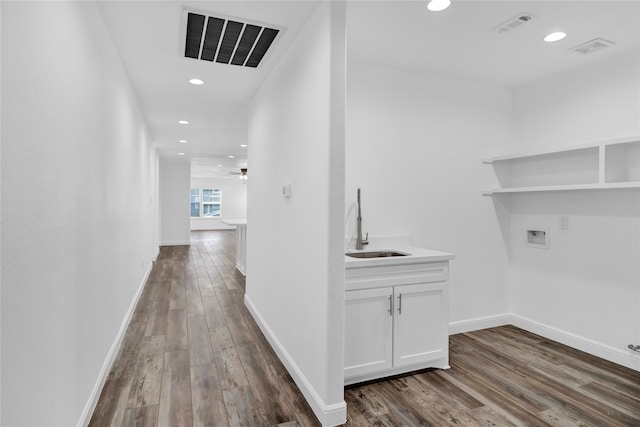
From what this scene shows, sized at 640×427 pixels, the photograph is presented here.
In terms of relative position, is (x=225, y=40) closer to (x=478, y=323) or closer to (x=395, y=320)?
(x=395, y=320)

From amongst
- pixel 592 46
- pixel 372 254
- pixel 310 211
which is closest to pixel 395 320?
pixel 372 254

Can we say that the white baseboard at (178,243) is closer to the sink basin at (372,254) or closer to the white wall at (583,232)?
the sink basin at (372,254)

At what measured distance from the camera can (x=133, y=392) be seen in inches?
92.3

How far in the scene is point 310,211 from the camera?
7.44ft

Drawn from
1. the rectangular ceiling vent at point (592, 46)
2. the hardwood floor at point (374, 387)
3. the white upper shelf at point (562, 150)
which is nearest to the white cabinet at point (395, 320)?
the hardwood floor at point (374, 387)

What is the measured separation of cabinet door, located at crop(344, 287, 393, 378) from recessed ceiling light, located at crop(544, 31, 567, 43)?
2163 millimetres

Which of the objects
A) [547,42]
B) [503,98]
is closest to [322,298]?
[547,42]

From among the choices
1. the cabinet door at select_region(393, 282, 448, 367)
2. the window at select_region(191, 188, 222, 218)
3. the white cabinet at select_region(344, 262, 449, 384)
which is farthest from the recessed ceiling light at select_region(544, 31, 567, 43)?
the window at select_region(191, 188, 222, 218)

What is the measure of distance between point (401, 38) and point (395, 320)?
2039 mm

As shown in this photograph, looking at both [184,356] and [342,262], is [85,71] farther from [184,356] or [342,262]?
[184,356]

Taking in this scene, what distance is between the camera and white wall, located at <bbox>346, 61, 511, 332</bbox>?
3066mm

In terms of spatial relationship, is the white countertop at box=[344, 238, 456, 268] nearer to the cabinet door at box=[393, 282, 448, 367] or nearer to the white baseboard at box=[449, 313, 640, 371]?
the cabinet door at box=[393, 282, 448, 367]

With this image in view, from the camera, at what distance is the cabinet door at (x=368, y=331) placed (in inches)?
93.4

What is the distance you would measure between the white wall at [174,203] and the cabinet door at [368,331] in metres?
9.07
